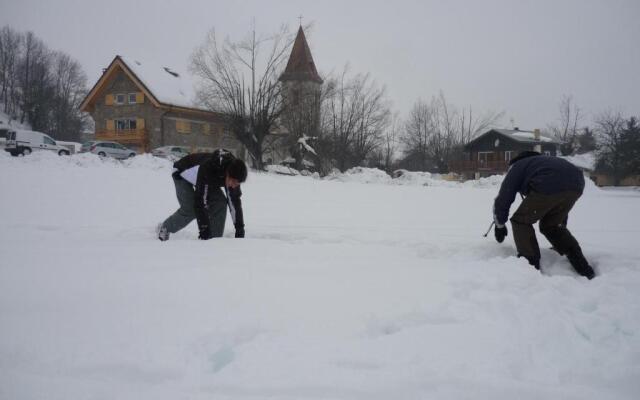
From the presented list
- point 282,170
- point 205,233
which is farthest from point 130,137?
point 205,233

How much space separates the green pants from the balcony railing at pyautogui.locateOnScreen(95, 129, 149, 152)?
102ft

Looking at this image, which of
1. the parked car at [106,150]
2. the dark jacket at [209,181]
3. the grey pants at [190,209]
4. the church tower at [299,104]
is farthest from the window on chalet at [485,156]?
the dark jacket at [209,181]

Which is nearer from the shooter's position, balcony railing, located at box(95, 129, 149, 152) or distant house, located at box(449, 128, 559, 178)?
balcony railing, located at box(95, 129, 149, 152)

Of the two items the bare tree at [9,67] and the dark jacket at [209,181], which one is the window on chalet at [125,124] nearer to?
the bare tree at [9,67]

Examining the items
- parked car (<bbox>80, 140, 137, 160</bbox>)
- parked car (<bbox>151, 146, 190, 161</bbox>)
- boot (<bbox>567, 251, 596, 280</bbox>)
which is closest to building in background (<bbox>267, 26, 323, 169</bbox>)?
parked car (<bbox>151, 146, 190, 161</bbox>)

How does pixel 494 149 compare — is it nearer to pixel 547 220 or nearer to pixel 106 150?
pixel 106 150

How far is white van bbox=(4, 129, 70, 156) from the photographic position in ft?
63.2

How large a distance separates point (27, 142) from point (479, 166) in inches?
1396

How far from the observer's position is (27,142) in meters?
20.0

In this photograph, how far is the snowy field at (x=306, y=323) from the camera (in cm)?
191

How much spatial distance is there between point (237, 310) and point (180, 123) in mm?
31168

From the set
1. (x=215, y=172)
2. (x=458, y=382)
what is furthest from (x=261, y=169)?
(x=458, y=382)

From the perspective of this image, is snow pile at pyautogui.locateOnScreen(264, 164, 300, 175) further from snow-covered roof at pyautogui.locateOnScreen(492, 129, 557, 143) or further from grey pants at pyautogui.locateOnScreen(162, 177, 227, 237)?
snow-covered roof at pyautogui.locateOnScreen(492, 129, 557, 143)

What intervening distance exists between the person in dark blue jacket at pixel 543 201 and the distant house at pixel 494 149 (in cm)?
3448
